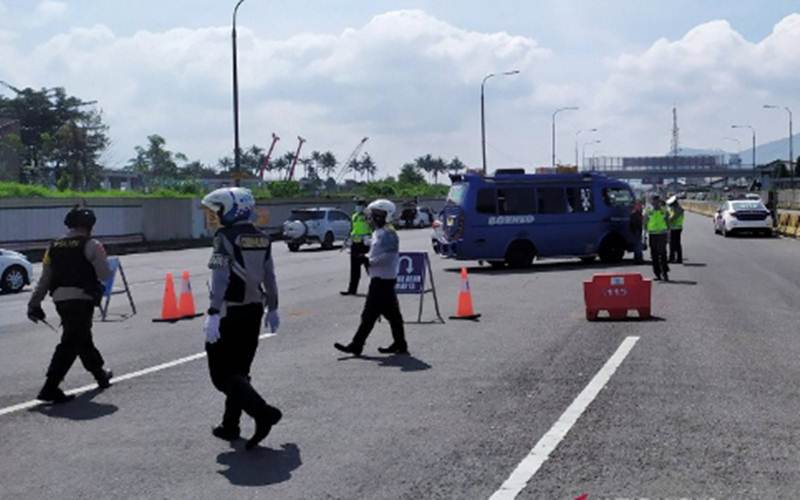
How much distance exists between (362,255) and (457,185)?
7998 mm

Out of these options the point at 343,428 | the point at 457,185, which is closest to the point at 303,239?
the point at 457,185

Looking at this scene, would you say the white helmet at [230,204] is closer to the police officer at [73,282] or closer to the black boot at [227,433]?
the black boot at [227,433]

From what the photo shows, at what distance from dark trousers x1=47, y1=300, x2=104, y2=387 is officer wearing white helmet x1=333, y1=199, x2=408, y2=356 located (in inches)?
123

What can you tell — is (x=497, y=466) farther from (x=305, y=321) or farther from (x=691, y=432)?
(x=305, y=321)

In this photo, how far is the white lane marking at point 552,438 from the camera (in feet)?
20.7

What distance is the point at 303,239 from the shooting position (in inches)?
1613

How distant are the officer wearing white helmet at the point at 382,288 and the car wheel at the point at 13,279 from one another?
1392 cm

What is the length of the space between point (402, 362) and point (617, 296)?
4.80m

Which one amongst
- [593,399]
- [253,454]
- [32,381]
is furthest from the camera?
[32,381]

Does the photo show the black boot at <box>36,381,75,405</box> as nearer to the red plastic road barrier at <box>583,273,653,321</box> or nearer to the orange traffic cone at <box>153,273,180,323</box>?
the orange traffic cone at <box>153,273,180,323</box>

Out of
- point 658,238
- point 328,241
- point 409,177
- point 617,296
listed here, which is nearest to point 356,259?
point 617,296

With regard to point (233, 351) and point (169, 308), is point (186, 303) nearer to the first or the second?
point (169, 308)

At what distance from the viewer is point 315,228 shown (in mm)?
41500

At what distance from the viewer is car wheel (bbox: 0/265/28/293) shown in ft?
77.1
